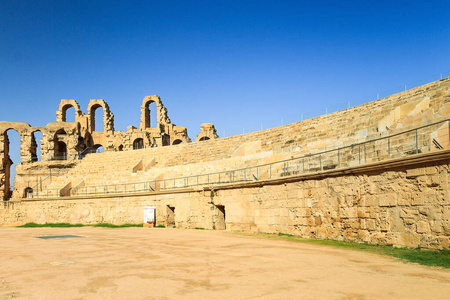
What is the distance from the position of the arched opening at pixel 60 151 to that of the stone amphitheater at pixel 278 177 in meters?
0.19

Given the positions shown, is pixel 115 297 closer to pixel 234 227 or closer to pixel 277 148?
pixel 234 227

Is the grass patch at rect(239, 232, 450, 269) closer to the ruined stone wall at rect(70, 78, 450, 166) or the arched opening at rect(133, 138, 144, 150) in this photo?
the ruined stone wall at rect(70, 78, 450, 166)

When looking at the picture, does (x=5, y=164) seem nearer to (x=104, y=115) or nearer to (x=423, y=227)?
(x=104, y=115)

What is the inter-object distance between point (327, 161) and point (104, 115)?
124 feet

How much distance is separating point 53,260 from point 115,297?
13.9 feet

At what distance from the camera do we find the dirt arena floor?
538 centimetres

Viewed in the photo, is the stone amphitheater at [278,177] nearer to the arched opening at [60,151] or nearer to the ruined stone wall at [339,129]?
the ruined stone wall at [339,129]

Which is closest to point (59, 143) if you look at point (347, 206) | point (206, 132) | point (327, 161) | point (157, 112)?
point (157, 112)

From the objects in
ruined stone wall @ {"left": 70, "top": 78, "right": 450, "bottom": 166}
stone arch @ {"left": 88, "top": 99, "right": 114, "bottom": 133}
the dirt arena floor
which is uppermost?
stone arch @ {"left": 88, "top": 99, "right": 114, "bottom": 133}

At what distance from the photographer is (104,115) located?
46688 mm

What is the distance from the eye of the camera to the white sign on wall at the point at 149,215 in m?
22.6

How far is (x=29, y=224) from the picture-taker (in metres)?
29.0

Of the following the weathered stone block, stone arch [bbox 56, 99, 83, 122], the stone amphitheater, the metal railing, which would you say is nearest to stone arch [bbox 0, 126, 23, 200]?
the stone amphitheater

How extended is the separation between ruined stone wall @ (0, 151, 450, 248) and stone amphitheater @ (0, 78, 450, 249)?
0.03 meters
